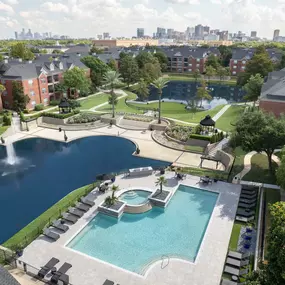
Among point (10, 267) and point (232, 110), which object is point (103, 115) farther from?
point (10, 267)

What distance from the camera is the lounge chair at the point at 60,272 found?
18.8 m

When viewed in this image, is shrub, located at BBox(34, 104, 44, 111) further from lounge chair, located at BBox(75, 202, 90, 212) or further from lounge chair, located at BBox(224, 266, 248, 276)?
lounge chair, located at BBox(224, 266, 248, 276)

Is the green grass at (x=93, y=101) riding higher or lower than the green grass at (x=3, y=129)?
higher

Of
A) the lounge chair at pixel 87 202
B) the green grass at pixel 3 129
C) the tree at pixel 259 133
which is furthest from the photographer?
the green grass at pixel 3 129

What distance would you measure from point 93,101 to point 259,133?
52.0 metres

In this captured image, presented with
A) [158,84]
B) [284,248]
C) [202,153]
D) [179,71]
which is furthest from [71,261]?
[179,71]

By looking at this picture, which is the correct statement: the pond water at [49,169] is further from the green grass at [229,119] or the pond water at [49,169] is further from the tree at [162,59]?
the tree at [162,59]

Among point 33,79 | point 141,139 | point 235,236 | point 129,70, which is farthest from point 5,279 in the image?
point 129,70

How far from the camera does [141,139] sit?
47719 millimetres

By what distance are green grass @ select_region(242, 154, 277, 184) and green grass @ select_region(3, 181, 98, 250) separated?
1965cm

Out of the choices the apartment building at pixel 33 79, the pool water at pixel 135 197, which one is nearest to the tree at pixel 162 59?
the apartment building at pixel 33 79

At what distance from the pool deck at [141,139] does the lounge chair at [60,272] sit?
21.8 metres

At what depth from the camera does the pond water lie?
28438 millimetres

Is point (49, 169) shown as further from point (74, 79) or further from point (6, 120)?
point (74, 79)
